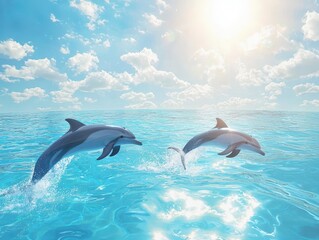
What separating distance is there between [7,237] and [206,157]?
28.7 ft

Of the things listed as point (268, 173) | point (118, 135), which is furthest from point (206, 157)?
point (118, 135)

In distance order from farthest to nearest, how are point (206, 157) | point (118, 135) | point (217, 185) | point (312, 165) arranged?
point (206, 157) → point (312, 165) → point (217, 185) → point (118, 135)

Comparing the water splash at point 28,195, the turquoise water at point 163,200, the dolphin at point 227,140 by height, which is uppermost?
the dolphin at point 227,140

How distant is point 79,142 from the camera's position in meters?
6.61

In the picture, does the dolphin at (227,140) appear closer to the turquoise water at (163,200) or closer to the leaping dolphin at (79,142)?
the turquoise water at (163,200)

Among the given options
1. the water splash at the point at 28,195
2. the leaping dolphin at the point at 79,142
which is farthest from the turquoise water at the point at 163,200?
the leaping dolphin at the point at 79,142

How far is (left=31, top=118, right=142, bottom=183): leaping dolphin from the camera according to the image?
21.3ft

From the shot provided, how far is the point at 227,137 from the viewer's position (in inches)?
320

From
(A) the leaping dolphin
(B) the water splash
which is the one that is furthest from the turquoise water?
(A) the leaping dolphin

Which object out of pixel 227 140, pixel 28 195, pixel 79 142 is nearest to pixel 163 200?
pixel 79 142

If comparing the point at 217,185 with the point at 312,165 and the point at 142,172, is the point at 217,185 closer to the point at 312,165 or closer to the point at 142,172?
the point at 142,172

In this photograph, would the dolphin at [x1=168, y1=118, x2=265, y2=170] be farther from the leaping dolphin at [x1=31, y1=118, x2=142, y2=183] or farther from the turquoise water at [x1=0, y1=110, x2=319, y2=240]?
the leaping dolphin at [x1=31, y1=118, x2=142, y2=183]

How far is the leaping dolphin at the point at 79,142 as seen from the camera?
648 cm

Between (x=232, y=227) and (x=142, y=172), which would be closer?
(x=232, y=227)
